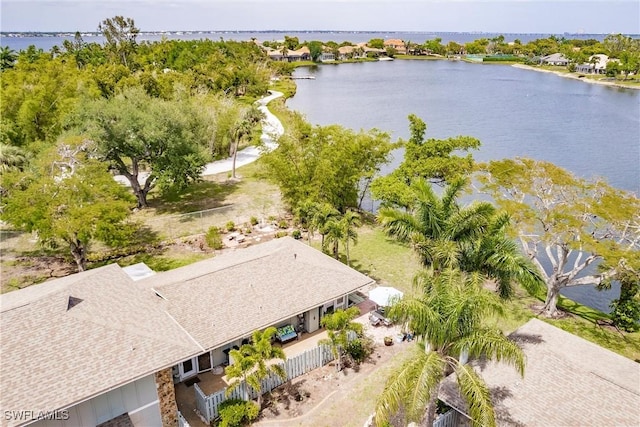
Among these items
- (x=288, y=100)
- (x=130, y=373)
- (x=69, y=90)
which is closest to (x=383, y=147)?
(x=130, y=373)

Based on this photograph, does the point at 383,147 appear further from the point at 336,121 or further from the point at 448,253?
the point at 336,121

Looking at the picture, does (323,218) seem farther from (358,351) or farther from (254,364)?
(254,364)

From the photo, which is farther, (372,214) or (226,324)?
(372,214)

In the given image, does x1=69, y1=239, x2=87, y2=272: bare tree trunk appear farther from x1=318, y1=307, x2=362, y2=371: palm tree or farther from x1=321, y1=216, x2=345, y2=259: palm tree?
x1=318, y1=307, x2=362, y2=371: palm tree

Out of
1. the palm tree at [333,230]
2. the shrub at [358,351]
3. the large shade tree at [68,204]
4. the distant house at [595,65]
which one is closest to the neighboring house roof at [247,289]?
the palm tree at [333,230]

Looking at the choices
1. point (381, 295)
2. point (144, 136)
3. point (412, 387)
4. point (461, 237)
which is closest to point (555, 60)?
point (144, 136)

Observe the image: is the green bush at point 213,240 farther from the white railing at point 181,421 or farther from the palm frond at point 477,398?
the palm frond at point 477,398
